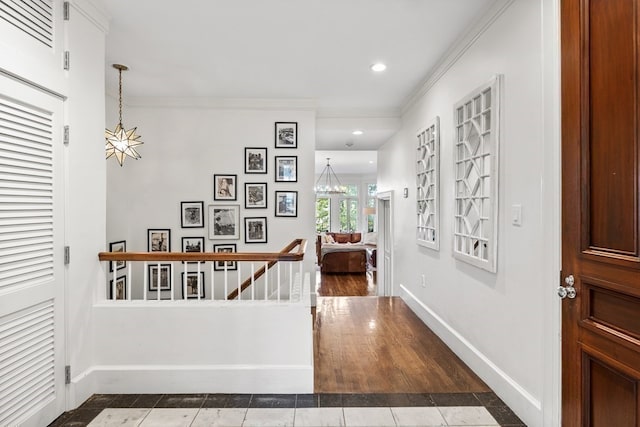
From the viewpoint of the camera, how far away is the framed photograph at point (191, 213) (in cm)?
466

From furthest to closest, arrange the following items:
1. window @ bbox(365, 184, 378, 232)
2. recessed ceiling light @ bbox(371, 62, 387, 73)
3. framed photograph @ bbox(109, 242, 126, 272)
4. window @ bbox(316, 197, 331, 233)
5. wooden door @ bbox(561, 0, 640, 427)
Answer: window @ bbox(316, 197, 331, 233)
window @ bbox(365, 184, 378, 232)
framed photograph @ bbox(109, 242, 126, 272)
recessed ceiling light @ bbox(371, 62, 387, 73)
wooden door @ bbox(561, 0, 640, 427)

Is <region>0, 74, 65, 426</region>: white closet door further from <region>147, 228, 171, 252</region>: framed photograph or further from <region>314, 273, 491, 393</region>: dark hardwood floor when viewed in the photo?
<region>147, 228, 171, 252</region>: framed photograph

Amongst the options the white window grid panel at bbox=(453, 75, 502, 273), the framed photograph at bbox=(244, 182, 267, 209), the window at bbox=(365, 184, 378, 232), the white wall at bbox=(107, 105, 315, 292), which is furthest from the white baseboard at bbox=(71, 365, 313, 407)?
the window at bbox=(365, 184, 378, 232)

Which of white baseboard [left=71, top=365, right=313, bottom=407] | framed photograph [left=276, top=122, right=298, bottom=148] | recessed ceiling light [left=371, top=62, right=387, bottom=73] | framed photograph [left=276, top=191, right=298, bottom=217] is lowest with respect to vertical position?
white baseboard [left=71, top=365, right=313, bottom=407]

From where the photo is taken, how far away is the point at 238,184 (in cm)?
468

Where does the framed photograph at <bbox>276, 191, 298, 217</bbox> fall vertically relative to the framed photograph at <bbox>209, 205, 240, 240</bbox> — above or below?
above

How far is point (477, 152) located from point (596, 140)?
122 cm

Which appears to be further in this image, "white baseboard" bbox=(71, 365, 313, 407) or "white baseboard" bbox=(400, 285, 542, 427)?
"white baseboard" bbox=(71, 365, 313, 407)

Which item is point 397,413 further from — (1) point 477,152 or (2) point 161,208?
(2) point 161,208

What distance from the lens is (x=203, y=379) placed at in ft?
8.16

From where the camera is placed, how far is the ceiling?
2.55m

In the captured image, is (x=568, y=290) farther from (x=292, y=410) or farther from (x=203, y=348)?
(x=203, y=348)

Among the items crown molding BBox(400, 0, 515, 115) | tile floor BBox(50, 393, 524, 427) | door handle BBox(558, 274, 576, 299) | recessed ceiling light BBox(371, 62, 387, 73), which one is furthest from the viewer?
recessed ceiling light BBox(371, 62, 387, 73)

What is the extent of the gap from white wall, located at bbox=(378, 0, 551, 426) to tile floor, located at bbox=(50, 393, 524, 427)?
30 cm
